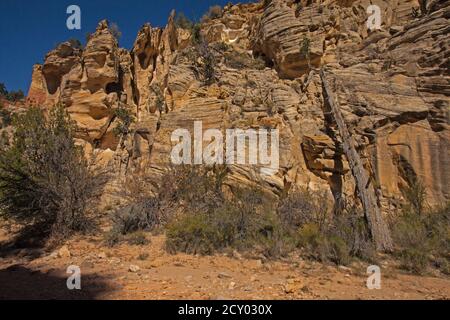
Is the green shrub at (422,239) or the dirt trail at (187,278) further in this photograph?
the green shrub at (422,239)

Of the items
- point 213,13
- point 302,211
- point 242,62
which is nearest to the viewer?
point 302,211

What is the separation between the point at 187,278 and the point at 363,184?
647cm

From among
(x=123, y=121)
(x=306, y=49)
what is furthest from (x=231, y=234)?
(x=123, y=121)

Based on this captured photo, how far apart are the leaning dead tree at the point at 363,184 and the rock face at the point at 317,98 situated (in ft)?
2.01

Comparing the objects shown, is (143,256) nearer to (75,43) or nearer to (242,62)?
(242,62)

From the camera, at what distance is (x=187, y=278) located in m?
4.96

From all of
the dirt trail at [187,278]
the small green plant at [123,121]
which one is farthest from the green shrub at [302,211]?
the small green plant at [123,121]

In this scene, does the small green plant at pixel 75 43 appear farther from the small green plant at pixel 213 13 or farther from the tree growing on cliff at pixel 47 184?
the tree growing on cliff at pixel 47 184

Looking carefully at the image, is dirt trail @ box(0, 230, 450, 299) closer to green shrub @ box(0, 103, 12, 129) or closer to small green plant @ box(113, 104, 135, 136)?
small green plant @ box(113, 104, 135, 136)

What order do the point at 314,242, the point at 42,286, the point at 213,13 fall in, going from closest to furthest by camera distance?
the point at 42,286
the point at 314,242
the point at 213,13

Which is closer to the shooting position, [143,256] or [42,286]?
[42,286]

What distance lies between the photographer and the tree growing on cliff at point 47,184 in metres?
7.81

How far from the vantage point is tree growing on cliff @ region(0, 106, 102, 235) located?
7812 mm

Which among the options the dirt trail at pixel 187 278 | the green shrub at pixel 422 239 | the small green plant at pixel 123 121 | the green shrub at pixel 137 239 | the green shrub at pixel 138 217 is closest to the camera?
the dirt trail at pixel 187 278
